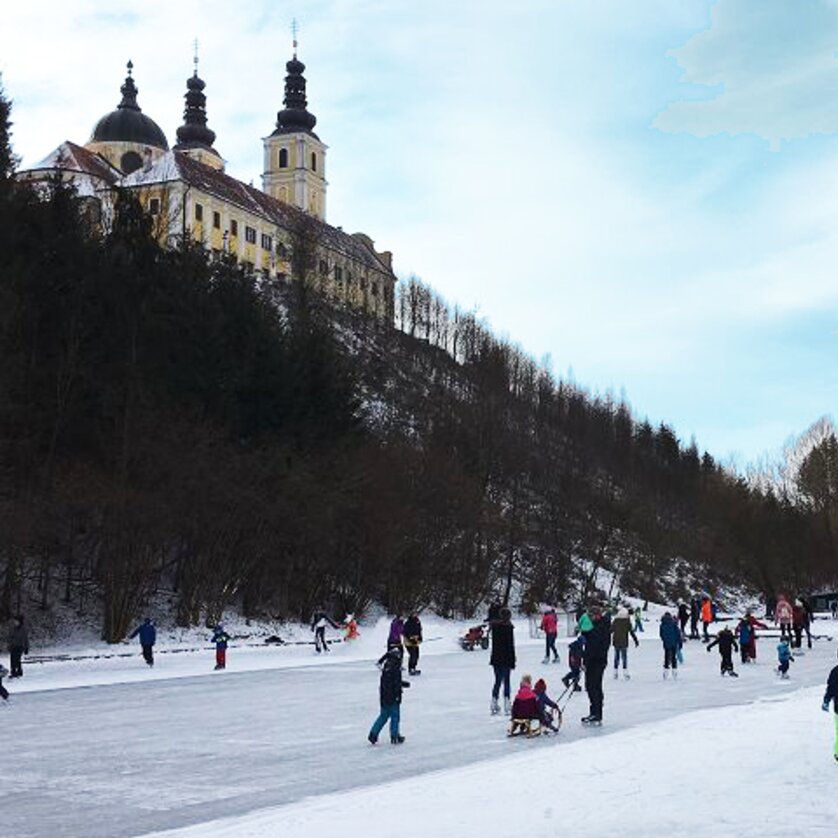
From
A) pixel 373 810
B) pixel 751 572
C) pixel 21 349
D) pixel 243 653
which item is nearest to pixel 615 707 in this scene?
pixel 373 810

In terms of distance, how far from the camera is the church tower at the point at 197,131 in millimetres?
135875

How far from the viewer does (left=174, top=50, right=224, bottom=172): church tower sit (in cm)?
13588

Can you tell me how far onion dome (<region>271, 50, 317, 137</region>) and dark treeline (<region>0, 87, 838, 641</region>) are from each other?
3081 inches

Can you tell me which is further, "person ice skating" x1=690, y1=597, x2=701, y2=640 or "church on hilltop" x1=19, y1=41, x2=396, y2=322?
"church on hilltop" x1=19, y1=41, x2=396, y2=322

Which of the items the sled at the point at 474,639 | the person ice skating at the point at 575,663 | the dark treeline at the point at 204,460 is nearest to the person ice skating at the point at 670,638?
the person ice skating at the point at 575,663

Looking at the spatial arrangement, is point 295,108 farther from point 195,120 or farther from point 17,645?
point 17,645

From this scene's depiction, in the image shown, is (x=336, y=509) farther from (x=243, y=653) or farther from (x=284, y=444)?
(x=243, y=653)

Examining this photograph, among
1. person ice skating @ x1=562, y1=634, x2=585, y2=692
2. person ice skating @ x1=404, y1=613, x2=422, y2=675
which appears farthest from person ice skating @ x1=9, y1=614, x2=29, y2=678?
person ice skating @ x1=562, y1=634, x2=585, y2=692

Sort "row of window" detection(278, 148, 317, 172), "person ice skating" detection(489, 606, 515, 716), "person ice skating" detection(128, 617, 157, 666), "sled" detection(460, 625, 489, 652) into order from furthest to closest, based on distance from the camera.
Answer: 1. "row of window" detection(278, 148, 317, 172)
2. "sled" detection(460, 625, 489, 652)
3. "person ice skating" detection(128, 617, 157, 666)
4. "person ice skating" detection(489, 606, 515, 716)

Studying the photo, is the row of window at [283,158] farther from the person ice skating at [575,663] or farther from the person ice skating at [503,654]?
the person ice skating at [503,654]

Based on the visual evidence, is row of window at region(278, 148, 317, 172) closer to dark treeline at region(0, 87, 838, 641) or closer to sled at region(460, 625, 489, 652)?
dark treeline at region(0, 87, 838, 641)

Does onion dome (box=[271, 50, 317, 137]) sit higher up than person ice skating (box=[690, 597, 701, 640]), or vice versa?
onion dome (box=[271, 50, 317, 137])

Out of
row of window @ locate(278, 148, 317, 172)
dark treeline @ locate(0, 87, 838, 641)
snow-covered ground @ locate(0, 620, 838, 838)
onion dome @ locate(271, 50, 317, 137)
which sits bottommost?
snow-covered ground @ locate(0, 620, 838, 838)

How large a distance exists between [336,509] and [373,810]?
117ft
